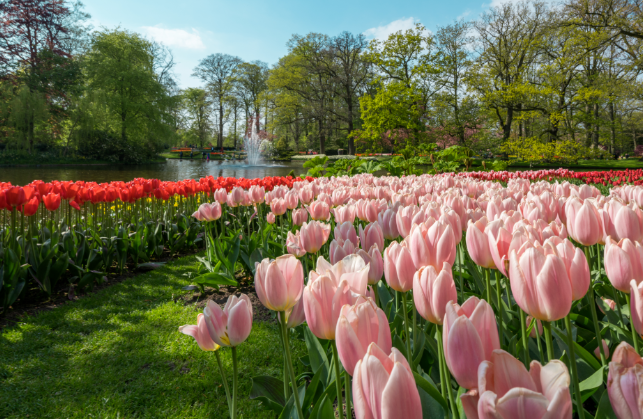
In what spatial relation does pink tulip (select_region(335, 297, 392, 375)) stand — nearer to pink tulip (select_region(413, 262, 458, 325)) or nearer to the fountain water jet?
pink tulip (select_region(413, 262, 458, 325))

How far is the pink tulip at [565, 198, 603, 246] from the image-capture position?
3.97 feet

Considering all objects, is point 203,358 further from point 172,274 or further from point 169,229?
point 169,229

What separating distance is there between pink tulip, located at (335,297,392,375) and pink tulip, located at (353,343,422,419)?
10 centimetres

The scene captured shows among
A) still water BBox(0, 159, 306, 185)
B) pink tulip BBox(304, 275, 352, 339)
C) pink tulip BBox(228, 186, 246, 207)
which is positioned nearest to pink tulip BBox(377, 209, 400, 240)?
pink tulip BBox(304, 275, 352, 339)

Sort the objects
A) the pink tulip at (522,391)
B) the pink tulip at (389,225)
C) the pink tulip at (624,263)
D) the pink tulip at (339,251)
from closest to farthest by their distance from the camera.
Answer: the pink tulip at (522,391)
the pink tulip at (624,263)
the pink tulip at (339,251)
the pink tulip at (389,225)

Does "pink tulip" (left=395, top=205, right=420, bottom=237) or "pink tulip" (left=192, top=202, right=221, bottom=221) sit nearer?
"pink tulip" (left=395, top=205, right=420, bottom=237)

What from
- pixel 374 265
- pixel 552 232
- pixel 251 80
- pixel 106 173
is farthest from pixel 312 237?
pixel 251 80

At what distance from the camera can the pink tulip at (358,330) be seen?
2.05ft

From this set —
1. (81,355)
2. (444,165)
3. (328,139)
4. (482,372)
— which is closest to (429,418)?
(482,372)

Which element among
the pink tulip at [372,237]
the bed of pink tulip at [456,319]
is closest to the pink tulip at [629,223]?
the bed of pink tulip at [456,319]

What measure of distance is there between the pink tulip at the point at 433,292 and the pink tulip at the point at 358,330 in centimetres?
20

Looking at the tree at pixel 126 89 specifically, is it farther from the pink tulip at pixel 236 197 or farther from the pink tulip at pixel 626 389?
the pink tulip at pixel 626 389

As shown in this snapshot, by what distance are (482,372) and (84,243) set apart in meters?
4.32

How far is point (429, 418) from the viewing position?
2.78 feet
